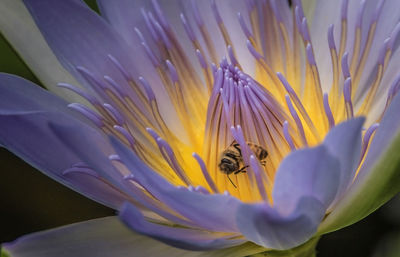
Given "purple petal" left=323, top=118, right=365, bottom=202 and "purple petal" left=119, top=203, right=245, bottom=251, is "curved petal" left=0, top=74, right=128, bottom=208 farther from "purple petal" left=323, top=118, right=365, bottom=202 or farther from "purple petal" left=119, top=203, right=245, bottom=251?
"purple petal" left=323, top=118, right=365, bottom=202

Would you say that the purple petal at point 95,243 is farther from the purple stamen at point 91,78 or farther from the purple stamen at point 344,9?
the purple stamen at point 344,9

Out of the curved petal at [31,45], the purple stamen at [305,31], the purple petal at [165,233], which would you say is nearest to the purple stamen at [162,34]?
the curved petal at [31,45]

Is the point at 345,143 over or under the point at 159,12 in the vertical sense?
under

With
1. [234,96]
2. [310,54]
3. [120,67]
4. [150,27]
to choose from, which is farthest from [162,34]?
[310,54]

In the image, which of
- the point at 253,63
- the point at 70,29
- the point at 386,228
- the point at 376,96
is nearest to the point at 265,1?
the point at 253,63

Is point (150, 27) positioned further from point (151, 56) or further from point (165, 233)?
point (165, 233)

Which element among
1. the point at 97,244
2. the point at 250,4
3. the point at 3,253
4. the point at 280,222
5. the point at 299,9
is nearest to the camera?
the point at 280,222

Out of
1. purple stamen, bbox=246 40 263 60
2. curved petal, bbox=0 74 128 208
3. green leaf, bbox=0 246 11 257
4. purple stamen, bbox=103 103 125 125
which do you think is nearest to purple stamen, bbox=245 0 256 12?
purple stamen, bbox=246 40 263 60
